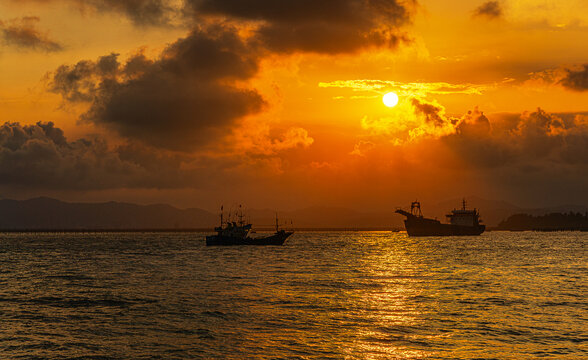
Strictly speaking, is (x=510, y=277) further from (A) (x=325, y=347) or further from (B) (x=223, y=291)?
(A) (x=325, y=347)

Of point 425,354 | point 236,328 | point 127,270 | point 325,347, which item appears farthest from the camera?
point 127,270

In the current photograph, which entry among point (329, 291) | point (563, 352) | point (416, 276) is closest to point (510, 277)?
point (416, 276)

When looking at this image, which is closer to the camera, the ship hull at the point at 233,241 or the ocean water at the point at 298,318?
the ocean water at the point at 298,318

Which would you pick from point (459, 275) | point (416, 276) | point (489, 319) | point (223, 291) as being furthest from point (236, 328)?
point (459, 275)

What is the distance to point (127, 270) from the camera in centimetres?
8962

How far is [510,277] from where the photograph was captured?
7069 cm

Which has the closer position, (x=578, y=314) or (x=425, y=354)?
(x=425, y=354)

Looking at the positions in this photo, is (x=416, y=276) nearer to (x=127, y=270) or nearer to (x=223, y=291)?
(x=223, y=291)

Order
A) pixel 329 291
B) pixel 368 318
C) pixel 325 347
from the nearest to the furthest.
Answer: pixel 325 347 → pixel 368 318 → pixel 329 291

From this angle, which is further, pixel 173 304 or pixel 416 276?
pixel 416 276

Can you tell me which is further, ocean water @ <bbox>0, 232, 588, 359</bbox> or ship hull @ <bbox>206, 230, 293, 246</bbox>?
ship hull @ <bbox>206, 230, 293, 246</bbox>

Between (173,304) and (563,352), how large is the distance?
31.4m

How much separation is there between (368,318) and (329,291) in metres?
16.8

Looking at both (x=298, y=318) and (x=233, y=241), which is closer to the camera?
(x=298, y=318)
